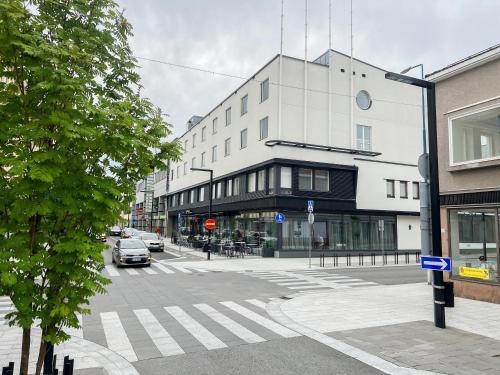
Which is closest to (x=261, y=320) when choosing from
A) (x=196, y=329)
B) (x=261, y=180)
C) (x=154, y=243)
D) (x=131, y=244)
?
(x=196, y=329)

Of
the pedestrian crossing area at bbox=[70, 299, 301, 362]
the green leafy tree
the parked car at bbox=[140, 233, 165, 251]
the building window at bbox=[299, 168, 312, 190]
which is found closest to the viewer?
the green leafy tree

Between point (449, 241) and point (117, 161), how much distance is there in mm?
11978

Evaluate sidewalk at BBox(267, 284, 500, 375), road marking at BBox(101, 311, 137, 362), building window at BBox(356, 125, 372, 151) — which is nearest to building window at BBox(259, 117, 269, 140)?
building window at BBox(356, 125, 372, 151)

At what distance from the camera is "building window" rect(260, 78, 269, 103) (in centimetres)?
3145

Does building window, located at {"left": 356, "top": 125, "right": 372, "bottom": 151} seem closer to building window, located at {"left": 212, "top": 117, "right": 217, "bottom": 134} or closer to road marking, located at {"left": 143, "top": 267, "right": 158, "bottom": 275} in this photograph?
building window, located at {"left": 212, "top": 117, "right": 217, "bottom": 134}

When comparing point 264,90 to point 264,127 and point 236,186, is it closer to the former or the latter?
point 264,127

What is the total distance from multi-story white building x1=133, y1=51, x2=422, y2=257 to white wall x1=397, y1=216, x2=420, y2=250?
94mm

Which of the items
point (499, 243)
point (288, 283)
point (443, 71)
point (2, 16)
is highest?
point (443, 71)

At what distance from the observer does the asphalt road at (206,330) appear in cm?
623

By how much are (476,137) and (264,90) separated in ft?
71.4

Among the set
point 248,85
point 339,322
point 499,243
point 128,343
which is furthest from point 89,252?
point 248,85

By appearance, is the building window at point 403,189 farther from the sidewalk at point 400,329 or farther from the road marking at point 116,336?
the road marking at point 116,336

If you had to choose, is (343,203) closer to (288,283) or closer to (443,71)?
(288,283)

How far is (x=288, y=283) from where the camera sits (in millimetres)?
16266
